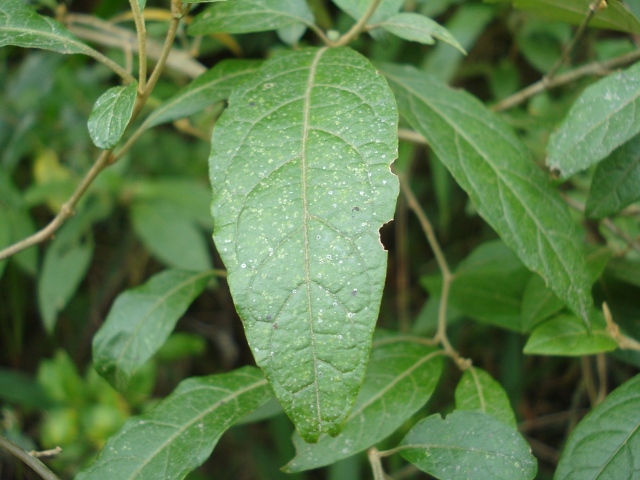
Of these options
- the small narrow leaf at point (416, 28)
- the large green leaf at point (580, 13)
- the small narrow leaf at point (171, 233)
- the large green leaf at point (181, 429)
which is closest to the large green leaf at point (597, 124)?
the large green leaf at point (580, 13)

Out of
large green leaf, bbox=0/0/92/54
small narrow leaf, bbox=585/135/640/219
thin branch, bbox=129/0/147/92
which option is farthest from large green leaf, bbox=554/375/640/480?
large green leaf, bbox=0/0/92/54

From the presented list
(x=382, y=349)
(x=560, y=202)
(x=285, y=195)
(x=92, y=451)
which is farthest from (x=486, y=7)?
(x=92, y=451)

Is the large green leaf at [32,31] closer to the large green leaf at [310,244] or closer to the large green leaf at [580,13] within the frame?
the large green leaf at [310,244]

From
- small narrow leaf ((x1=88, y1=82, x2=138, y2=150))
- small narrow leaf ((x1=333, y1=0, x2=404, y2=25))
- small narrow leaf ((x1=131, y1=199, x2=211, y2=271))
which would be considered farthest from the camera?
small narrow leaf ((x1=131, y1=199, x2=211, y2=271))

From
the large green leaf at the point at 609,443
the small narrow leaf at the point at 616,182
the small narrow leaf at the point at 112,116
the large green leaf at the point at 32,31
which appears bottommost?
the large green leaf at the point at 609,443

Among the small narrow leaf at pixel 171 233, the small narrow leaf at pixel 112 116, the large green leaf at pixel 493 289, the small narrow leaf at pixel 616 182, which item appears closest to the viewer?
the small narrow leaf at pixel 112 116

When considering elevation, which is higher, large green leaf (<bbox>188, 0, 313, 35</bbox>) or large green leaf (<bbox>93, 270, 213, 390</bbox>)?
large green leaf (<bbox>188, 0, 313, 35</bbox>)

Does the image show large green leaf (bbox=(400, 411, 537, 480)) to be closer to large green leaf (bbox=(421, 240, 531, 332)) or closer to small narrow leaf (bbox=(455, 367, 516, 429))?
small narrow leaf (bbox=(455, 367, 516, 429))
